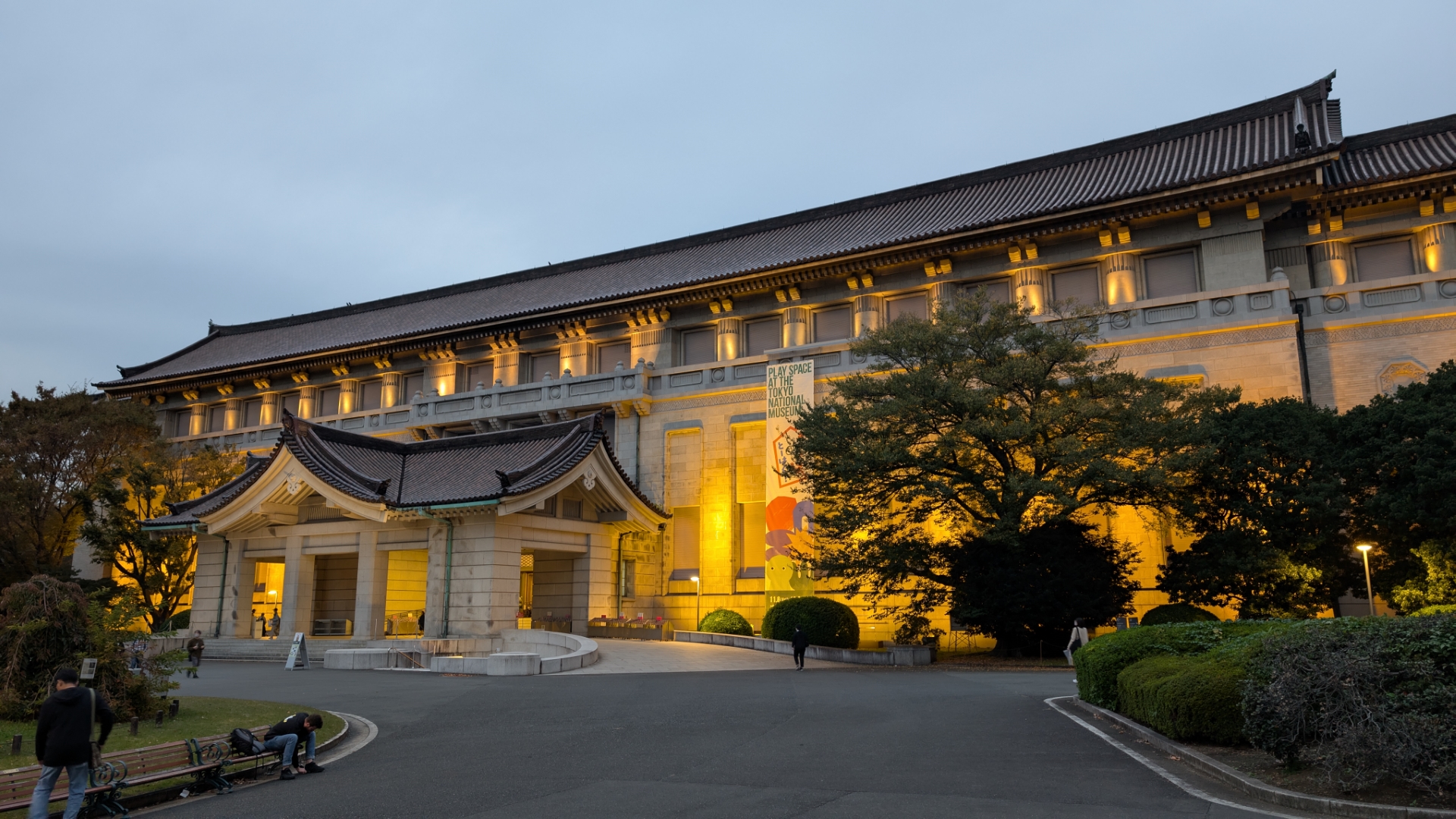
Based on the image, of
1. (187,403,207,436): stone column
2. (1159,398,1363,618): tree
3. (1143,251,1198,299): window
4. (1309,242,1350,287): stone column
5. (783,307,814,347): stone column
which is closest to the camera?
(1159,398,1363,618): tree

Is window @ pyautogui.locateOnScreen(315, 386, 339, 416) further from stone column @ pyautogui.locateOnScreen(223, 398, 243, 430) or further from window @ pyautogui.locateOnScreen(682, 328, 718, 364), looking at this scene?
window @ pyautogui.locateOnScreen(682, 328, 718, 364)

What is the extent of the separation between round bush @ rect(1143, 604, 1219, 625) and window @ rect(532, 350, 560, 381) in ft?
82.1

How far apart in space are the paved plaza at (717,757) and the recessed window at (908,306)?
1757 cm

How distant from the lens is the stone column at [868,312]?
34594 mm

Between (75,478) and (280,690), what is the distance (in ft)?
89.7

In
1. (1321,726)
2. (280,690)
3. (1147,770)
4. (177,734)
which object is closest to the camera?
(1321,726)

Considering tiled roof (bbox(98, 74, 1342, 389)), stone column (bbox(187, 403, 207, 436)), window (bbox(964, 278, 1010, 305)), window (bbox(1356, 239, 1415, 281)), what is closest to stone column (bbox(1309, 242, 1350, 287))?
window (bbox(1356, 239, 1415, 281))

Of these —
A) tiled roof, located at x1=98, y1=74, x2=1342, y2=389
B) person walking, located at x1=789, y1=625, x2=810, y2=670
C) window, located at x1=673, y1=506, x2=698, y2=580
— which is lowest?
person walking, located at x1=789, y1=625, x2=810, y2=670

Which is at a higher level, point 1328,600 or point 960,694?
point 1328,600

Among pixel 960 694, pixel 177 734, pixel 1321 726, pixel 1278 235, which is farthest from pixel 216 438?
pixel 1321 726

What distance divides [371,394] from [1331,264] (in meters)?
38.4

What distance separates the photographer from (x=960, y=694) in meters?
16.6

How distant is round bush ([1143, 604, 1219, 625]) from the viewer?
77.5 ft

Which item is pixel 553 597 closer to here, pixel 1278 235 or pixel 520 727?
pixel 520 727
